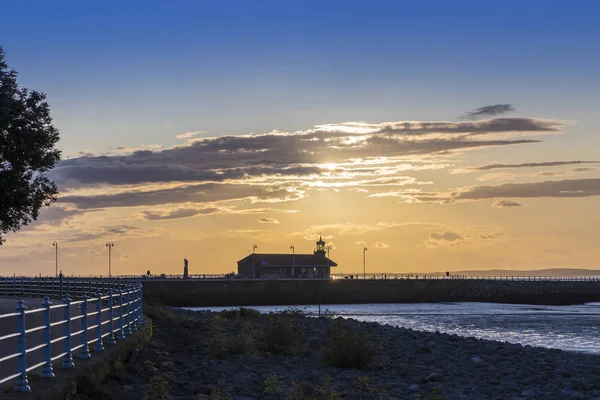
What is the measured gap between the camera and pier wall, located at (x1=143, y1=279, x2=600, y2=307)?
357 ft

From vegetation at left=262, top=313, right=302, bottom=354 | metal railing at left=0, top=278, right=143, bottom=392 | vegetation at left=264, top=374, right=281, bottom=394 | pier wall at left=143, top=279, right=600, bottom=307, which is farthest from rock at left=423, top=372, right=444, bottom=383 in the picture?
pier wall at left=143, top=279, right=600, bottom=307

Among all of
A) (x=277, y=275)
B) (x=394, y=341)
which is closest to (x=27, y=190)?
(x=394, y=341)

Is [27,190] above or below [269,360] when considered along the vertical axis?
above

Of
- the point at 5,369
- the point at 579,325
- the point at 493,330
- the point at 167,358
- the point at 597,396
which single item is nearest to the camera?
the point at 5,369

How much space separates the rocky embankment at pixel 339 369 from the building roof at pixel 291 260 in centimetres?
11508

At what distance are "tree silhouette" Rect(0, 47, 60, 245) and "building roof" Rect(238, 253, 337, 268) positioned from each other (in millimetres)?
103639

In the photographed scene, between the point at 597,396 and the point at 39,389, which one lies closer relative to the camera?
the point at 39,389

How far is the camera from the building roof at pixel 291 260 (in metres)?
146

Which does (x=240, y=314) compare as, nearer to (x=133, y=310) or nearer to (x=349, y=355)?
(x=133, y=310)

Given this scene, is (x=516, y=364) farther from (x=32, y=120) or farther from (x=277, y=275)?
(x=277, y=275)

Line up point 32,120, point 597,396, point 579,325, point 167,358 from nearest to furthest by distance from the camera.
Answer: point 597,396, point 167,358, point 32,120, point 579,325

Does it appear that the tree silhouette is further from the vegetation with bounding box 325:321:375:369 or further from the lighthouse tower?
the lighthouse tower

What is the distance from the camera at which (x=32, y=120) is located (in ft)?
132

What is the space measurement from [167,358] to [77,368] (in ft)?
22.8
